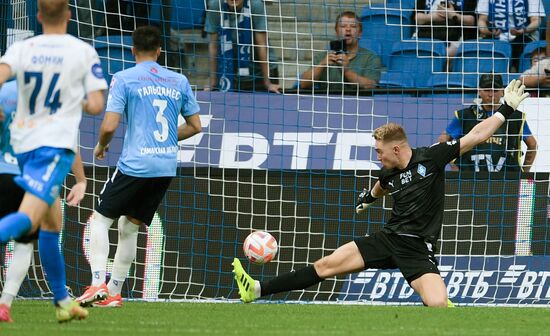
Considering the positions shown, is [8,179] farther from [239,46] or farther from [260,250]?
[239,46]

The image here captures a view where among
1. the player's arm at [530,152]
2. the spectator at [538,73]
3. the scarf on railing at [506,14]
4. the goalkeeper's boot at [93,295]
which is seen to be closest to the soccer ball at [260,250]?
the goalkeeper's boot at [93,295]

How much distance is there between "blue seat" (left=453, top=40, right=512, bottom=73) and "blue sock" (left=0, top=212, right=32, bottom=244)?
688 centimetres

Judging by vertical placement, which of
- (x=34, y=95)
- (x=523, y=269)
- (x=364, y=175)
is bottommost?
(x=523, y=269)

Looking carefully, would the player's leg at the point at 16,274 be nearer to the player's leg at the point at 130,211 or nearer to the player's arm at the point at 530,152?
the player's leg at the point at 130,211

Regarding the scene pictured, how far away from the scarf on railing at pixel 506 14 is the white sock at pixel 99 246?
5807 mm

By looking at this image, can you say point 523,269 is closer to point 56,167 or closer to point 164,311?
point 164,311

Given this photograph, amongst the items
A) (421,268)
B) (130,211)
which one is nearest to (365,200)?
(421,268)

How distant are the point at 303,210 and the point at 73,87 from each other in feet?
16.2

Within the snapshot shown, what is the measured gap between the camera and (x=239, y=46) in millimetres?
11820

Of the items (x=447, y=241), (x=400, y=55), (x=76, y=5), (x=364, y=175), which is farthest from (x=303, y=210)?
(x=76, y=5)

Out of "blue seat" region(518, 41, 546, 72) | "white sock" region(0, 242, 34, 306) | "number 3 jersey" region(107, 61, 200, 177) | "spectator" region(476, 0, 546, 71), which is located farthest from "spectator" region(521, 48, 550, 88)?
"white sock" region(0, 242, 34, 306)

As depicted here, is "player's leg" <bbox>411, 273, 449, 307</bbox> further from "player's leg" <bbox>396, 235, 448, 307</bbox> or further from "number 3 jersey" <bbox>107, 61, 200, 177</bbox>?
"number 3 jersey" <bbox>107, 61, 200, 177</bbox>

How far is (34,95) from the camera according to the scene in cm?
646

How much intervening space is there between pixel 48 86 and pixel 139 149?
2328 mm
